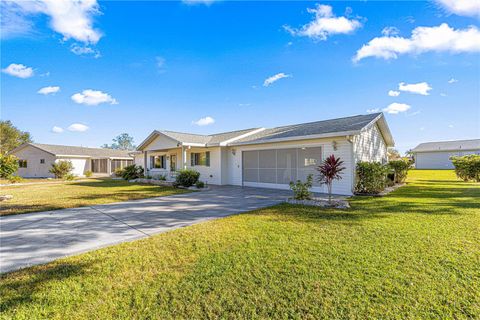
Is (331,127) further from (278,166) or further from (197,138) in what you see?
(197,138)

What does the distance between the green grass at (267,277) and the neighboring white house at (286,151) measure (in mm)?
5961

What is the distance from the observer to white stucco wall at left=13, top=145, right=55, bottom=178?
26797mm

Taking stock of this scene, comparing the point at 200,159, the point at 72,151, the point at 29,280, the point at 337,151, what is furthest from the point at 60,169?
the point at 337,151

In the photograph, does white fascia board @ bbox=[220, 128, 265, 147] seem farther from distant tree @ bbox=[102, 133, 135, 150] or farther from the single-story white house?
distant tree @ bbox=[102, 133, 135, 150]

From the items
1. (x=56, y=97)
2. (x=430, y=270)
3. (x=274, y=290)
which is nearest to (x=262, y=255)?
(x=274, y=290)

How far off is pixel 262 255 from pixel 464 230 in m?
4.91

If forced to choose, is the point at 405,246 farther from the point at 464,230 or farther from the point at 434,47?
the point at 434,47

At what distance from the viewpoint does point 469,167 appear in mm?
15336

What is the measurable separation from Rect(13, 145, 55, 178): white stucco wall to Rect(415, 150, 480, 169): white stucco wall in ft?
179

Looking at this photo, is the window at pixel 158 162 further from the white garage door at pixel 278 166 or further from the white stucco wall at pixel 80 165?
the white stucco wall at pixel 80 165

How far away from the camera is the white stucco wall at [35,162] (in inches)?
1055

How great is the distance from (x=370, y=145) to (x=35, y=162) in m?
36.7

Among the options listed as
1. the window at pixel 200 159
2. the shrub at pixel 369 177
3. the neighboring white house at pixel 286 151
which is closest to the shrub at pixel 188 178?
the neighboring white house at pixel 286 151

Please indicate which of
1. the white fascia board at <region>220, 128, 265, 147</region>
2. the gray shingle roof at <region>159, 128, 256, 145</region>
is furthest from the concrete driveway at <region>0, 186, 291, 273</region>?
the gray shingle roof at <region>159, 128, 256, 145</region>
